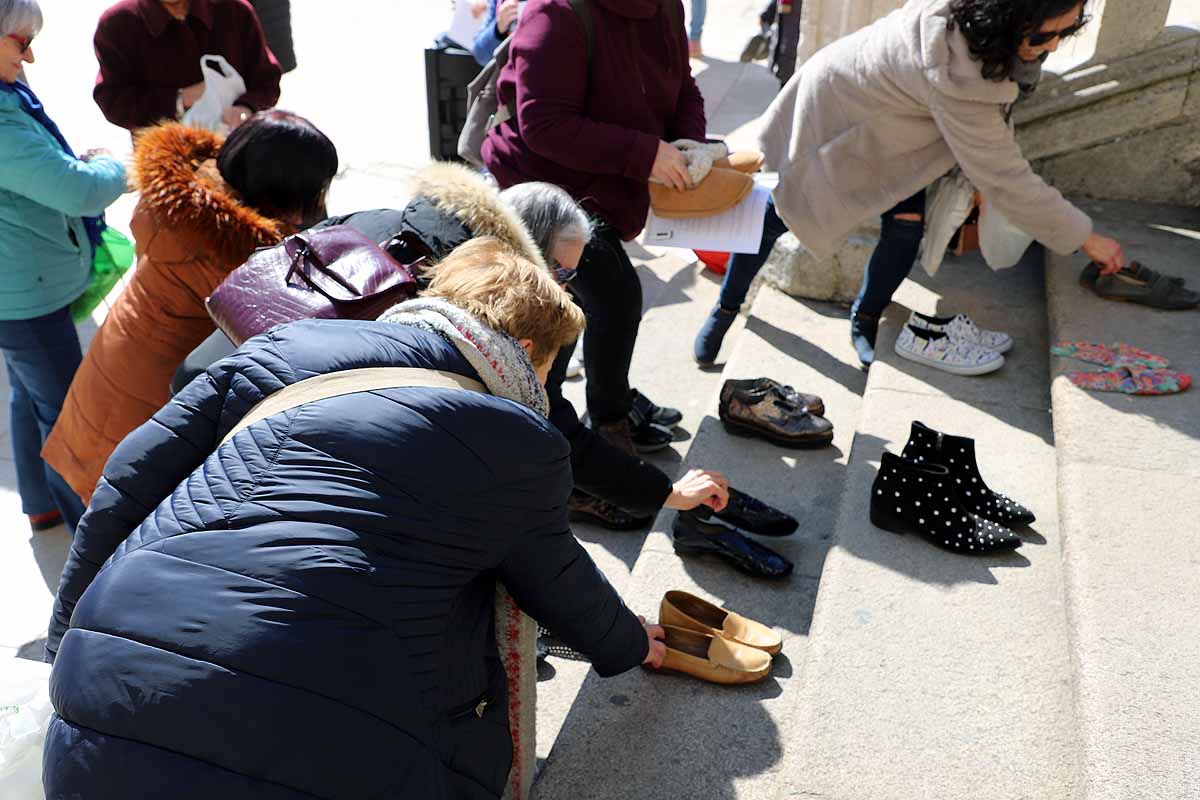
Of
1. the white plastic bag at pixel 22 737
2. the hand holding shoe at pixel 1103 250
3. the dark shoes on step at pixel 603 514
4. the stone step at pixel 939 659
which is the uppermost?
the hand holding shoe at pixel 1103 250

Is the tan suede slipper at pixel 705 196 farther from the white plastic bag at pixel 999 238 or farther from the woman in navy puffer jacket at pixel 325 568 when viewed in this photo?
the woman in navy puffer jacket at pixel 325 568

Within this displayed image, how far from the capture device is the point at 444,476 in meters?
1.61

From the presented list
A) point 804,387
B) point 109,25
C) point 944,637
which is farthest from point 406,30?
point 944,637

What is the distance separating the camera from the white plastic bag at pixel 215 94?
3.69 meters

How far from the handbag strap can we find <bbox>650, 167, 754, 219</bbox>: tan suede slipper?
1831 millimetres

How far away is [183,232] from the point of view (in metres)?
2.47

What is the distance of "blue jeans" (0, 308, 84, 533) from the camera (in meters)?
3.23

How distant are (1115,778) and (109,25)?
12.0ft

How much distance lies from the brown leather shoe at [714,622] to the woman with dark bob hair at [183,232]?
1.31m

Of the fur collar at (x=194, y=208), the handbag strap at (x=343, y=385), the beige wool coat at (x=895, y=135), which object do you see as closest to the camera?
the handbag strap at (x=343, y=385)

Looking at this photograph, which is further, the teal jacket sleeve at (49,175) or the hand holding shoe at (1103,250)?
the hand holding shoe at (1103,250)

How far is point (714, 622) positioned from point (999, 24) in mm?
1897

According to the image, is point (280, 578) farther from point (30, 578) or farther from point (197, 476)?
point (30, 578)

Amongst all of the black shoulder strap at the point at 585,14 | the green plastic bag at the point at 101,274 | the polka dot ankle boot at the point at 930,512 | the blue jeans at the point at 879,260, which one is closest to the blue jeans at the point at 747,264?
the blue jeans at the point at 879,260
